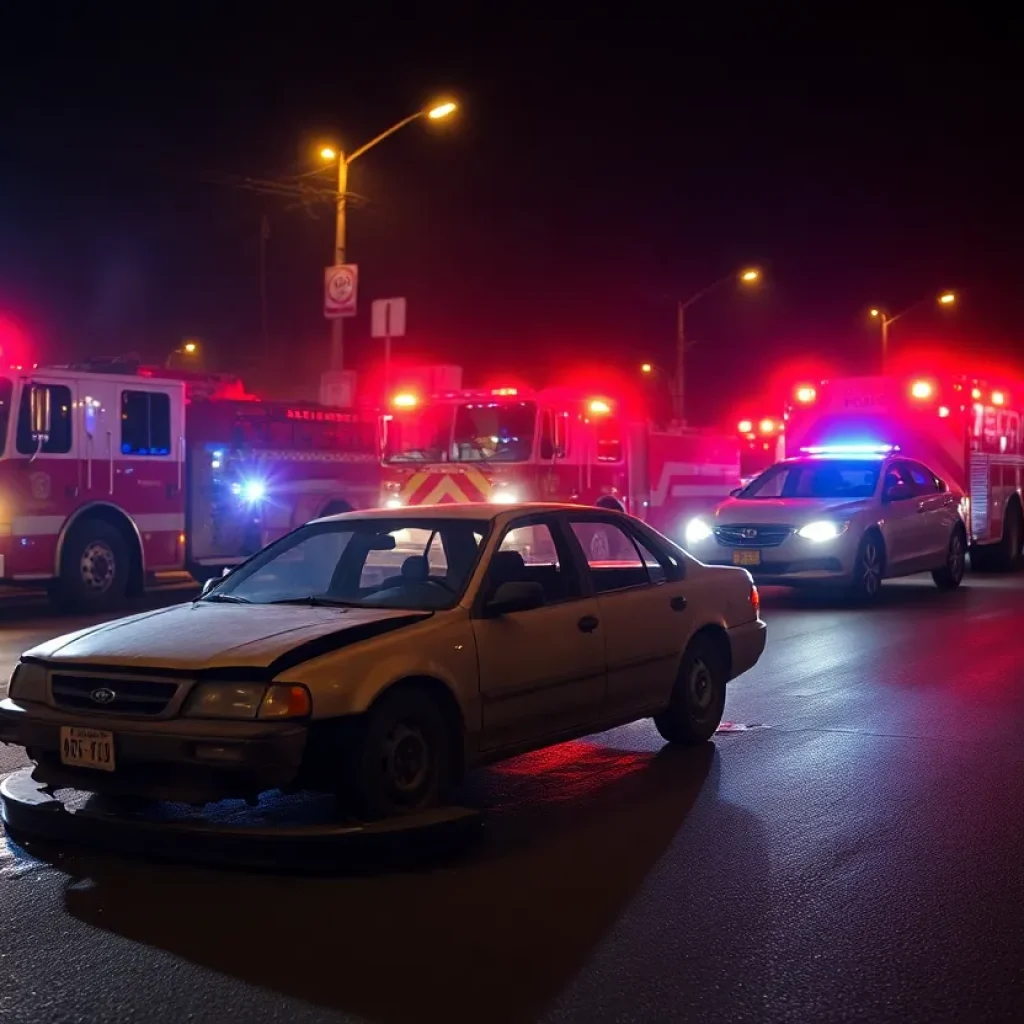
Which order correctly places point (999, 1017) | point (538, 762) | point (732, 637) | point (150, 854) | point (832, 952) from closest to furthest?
point (999, 1017) → point (832, 952) → point (150, 854) → point (538, 762) → point (732, 637)

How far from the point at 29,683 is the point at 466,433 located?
40.2ft

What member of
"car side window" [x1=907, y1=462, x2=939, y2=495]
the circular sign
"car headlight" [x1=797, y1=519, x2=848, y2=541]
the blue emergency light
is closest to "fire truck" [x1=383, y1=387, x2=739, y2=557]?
the blue emergency light

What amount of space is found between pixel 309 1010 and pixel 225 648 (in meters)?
1.93

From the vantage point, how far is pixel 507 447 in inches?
708

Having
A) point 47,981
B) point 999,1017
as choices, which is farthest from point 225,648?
point 999,1017

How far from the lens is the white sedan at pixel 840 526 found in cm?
1653

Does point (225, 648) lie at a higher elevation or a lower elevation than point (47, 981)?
higher

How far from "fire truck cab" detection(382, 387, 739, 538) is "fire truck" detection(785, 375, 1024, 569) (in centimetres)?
319

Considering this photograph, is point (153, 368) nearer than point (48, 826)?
No

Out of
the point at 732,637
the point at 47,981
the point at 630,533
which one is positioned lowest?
the point at 47,981

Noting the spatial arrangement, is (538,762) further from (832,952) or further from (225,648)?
(832,952)

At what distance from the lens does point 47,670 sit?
614cm

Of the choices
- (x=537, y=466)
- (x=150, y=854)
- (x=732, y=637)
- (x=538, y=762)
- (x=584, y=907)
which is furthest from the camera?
(x=537, y=466)

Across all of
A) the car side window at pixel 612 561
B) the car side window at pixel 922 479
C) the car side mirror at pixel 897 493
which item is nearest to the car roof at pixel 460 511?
the car side window at pixel 612 561
